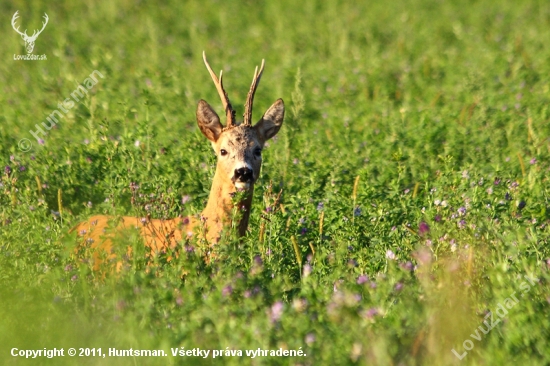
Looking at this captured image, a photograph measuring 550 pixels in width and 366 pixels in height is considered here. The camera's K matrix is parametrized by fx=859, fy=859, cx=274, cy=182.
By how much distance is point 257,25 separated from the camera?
1723cm

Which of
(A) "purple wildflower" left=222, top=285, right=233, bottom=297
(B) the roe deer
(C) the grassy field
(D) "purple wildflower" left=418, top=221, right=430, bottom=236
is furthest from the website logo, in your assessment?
(A) "purple wildflower" left=222, top=285, right=233, bottom=297

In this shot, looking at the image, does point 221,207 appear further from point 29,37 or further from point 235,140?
point 29,37

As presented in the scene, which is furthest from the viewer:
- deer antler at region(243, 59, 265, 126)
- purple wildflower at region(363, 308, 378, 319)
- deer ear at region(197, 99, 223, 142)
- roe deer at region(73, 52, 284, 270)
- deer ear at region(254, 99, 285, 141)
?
deer ear at region(254, 99, 285, 141)

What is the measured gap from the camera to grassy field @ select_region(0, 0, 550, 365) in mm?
4461

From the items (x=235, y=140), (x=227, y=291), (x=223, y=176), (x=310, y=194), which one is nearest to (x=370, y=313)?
(x=227, y=291)

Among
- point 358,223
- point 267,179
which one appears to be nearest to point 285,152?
point 267,179

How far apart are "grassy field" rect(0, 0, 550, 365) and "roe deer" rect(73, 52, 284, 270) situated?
0.18 m

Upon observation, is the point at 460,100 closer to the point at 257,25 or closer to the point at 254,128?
the point at 254,128

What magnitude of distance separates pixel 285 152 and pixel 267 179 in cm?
→ 42

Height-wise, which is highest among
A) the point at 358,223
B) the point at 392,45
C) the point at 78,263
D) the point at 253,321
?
the point at 392,45

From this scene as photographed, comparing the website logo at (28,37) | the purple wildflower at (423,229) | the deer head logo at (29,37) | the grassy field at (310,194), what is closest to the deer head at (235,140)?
the grassy field at (310,194)

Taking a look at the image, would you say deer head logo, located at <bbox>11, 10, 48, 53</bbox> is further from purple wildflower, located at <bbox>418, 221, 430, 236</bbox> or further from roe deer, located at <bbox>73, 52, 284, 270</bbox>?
purple wildflower, located at <bbox>418, 221, 430, 236</bbox>

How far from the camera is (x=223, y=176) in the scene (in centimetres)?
669

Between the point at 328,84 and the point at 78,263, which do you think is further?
the point at 328,84
